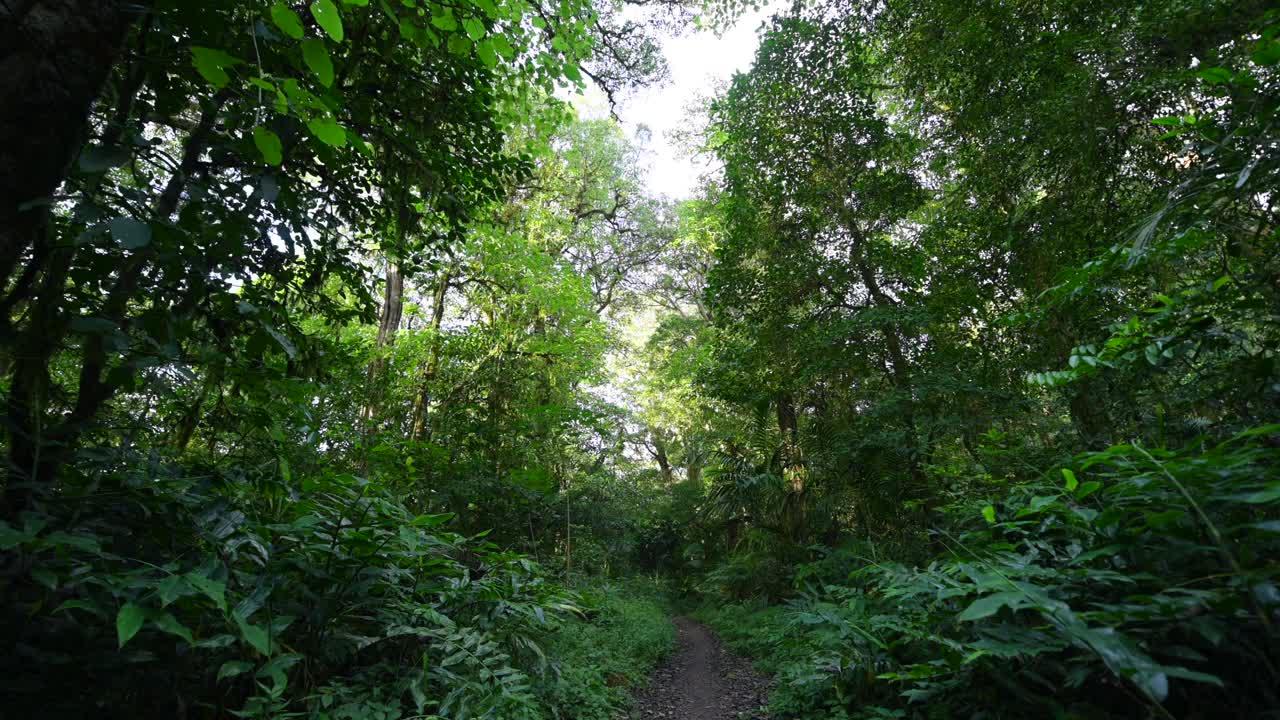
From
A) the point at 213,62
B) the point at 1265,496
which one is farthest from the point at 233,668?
the point at 1265,496

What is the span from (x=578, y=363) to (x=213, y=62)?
963 cm

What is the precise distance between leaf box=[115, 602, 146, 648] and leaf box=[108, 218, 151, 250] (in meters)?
1.07

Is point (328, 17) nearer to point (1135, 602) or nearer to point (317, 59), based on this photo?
point (317, 59)

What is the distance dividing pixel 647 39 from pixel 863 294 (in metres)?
5.22

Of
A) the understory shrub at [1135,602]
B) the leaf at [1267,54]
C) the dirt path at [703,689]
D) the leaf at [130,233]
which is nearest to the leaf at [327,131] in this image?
the leaf at [130,233]

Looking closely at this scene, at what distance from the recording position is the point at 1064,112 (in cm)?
480

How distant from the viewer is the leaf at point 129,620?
1482mm

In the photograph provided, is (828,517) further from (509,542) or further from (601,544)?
(509,542)

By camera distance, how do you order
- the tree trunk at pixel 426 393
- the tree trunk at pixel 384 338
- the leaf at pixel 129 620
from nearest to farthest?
1. the leaf at pixel 129 620
2. the tree trunk at pixel 384 338
3. the tree trunk at pixel 426 393

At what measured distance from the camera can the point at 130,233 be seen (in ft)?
4.06

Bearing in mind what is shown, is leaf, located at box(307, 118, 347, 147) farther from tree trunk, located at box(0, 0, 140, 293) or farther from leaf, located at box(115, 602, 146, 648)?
leaf, located at box(115, 602, 146, 648)

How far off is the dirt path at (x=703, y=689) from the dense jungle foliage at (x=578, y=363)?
348mm

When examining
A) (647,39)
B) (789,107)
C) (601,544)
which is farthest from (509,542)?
(789,107)

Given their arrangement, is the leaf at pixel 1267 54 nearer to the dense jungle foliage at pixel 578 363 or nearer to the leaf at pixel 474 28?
the dense jungle foliage at pixel 578 363
